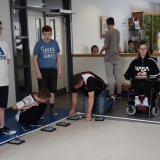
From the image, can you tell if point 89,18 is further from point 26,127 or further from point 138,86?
point 26,127

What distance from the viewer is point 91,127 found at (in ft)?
13.1

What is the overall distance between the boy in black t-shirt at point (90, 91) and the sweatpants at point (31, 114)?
52cm

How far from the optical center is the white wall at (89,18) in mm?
6785

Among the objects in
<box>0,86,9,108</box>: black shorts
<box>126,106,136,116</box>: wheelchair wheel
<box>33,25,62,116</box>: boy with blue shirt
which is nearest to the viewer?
<box>0,86,9,108</box>: black shorts

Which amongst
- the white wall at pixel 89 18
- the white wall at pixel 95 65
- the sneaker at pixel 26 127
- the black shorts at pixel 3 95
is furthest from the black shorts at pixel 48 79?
the white wall at pixel 89 18

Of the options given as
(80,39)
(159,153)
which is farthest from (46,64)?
(80,39)

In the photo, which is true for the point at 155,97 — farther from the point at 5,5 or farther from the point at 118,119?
the point at 5,5

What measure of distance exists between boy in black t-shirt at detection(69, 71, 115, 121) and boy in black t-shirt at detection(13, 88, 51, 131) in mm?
424

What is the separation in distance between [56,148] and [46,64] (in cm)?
155

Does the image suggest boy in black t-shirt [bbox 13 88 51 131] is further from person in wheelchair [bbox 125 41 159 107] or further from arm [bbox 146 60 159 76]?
arm [bbox 146 60 159 76]

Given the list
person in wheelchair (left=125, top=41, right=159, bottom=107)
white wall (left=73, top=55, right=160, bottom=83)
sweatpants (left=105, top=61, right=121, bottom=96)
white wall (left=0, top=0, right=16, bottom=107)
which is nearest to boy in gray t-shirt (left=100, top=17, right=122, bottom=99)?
sweatpants (left=105, top=61, right=121, bottom=96)

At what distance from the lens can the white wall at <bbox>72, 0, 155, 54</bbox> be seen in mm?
6785

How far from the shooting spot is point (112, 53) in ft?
18.4

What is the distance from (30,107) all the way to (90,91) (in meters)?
0.84
